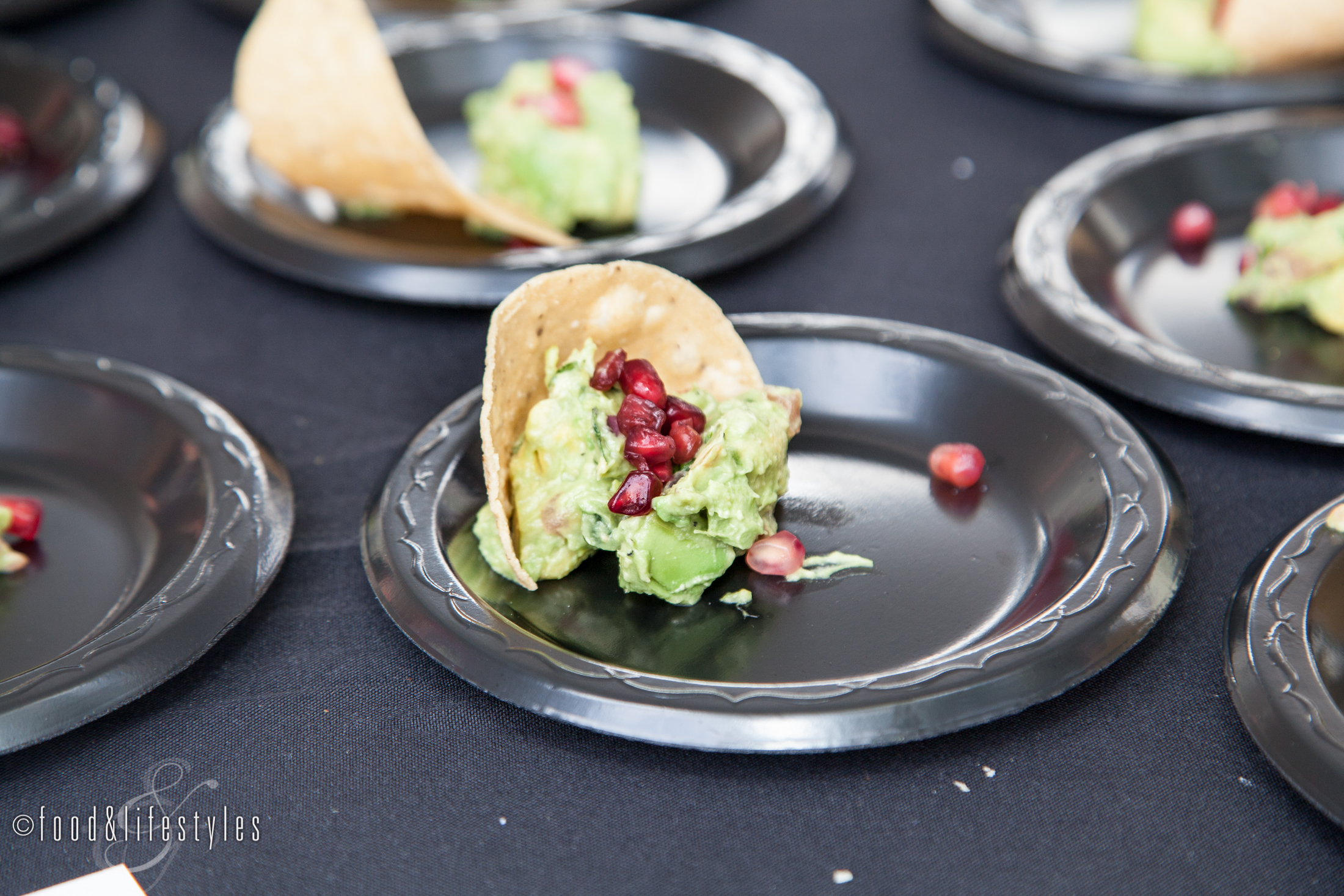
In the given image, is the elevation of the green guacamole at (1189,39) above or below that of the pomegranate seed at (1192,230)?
above

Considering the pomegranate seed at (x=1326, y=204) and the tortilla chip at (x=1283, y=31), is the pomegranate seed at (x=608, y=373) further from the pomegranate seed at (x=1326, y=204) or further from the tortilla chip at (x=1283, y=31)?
the tortilla chip at (x=1283, y=31)

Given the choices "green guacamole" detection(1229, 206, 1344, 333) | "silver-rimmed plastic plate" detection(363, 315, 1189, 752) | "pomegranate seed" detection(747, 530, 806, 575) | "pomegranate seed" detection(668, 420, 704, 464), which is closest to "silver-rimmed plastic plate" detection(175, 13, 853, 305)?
"silver-rimmed plastic plate" detection(363, 315, 1189, 752)

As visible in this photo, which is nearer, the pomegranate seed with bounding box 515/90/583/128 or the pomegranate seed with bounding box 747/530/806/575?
the pomegranate seed with bounding box 747/530/806/575

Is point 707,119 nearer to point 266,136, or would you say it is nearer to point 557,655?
point 266,136

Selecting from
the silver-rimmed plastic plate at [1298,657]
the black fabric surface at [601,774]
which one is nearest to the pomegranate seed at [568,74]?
the black fabric surface at [601,774]

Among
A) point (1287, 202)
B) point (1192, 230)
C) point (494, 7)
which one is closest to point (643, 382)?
point (1192, 230)

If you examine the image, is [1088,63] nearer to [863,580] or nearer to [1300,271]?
[1300,271]

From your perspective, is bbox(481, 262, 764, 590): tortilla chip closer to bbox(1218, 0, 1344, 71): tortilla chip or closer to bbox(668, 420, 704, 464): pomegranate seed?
bbox(668, 420, 704, 464): pomegranate seed
